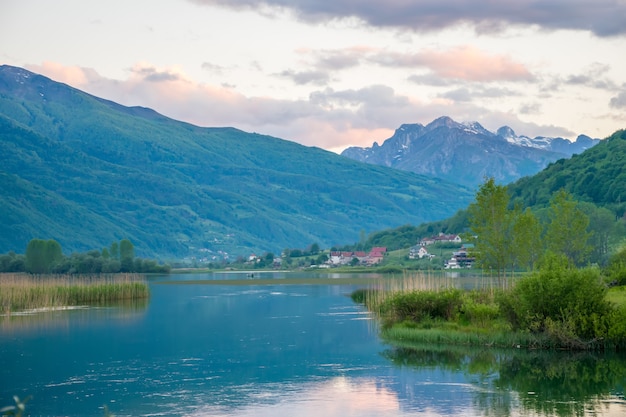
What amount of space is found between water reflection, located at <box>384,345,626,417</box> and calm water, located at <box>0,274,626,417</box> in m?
0.05

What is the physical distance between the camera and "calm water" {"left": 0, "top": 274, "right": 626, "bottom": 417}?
28734 mm

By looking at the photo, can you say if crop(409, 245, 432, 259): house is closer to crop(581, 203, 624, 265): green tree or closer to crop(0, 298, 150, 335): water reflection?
crop(581, 203, 624, 265): green tree

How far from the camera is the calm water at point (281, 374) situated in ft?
94.3

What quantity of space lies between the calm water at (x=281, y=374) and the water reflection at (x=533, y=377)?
45 mm

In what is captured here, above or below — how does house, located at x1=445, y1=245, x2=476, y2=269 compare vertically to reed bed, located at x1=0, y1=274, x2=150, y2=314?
→ above

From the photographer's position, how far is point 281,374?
119 feet

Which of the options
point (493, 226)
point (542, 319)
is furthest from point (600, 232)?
point (542, 319)

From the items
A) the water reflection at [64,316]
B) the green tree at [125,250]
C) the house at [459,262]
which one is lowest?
the water reflection at [64,316]

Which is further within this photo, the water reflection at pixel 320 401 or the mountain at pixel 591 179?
the mountain at pixel 591 179

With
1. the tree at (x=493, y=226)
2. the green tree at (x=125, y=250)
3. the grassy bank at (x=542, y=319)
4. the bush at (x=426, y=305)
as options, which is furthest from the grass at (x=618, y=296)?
the green tree at (x=125, y=250)

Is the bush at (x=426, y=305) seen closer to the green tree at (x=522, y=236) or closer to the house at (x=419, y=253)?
the green tree at (x=522, y=236)

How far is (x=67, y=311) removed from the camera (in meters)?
68.5

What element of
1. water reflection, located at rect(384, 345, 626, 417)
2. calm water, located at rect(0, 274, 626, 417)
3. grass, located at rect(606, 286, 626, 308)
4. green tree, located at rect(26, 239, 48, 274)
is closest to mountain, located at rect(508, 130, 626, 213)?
green tree, located at rect(26, 239, 48, 274)

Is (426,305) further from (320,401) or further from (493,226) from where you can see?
(320,401)
